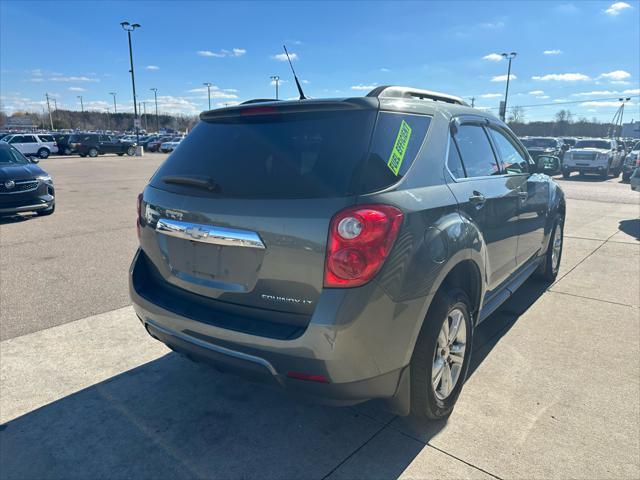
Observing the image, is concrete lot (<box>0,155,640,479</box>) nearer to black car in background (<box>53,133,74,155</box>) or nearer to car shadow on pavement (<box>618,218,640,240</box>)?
car shadow on pavement (<box>618,218,640,240</box>)

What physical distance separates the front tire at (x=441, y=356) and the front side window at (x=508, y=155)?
59.8 inches

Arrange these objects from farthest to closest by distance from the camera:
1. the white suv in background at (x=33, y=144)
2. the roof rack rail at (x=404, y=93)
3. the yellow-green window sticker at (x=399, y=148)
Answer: the white suv in background at (x=33, y=144), the roof rack rail at (x=404, y=93), the yellow-green window sticker at (x=399, y=148)

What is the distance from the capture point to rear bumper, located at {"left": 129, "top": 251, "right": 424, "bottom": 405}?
205 cm

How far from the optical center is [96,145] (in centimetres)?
3703

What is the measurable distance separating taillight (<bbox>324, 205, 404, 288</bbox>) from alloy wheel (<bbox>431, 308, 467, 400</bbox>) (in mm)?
747

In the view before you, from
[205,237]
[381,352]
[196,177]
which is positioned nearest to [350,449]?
[381,352]

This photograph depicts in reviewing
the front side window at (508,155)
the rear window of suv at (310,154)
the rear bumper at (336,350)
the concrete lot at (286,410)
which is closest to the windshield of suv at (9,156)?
the concrete lot at (286,410)

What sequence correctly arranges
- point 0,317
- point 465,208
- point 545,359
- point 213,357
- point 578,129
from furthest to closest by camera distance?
point 578,129, point 0,317, point 545,359, point 465,208, point 213,357

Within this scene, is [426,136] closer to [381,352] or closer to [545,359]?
[381,352]

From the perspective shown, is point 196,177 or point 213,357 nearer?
point 213,357

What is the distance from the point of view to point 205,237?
2.38m

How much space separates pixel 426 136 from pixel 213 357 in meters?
1.65

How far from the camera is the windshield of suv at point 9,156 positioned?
31.4 feet

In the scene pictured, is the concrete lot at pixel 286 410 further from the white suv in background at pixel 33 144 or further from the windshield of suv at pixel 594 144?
the white suv in background at pixel 33 144
